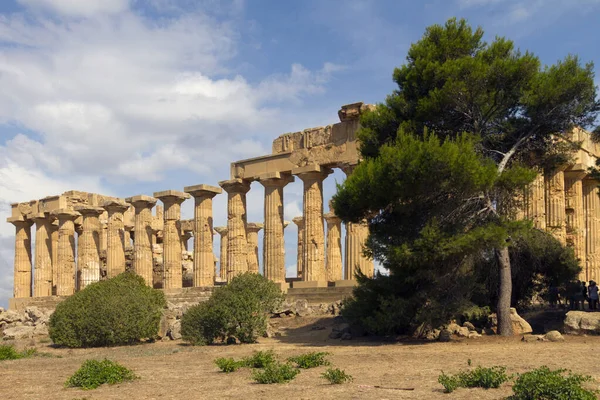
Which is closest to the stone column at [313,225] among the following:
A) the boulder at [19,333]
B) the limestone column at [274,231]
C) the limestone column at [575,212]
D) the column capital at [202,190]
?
the limestone column at [274,231]

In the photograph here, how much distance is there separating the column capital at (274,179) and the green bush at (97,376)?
61.9 ft

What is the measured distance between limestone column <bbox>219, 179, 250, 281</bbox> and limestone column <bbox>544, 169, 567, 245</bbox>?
1336 cm

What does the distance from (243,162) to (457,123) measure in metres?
15.1

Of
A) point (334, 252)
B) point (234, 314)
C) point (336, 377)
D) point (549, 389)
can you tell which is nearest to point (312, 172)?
point (334, 252)

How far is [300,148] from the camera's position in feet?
101

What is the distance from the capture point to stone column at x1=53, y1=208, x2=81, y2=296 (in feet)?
133

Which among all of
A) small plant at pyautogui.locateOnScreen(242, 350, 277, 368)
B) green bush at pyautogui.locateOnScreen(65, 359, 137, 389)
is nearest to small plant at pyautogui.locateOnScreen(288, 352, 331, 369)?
small plant at pyautogui.locateOnScreen(242, 350, 277, 368)

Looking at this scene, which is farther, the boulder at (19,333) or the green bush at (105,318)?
the boulder at (19,333)

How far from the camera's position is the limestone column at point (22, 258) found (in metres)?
43.5

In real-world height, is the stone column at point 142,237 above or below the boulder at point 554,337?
above

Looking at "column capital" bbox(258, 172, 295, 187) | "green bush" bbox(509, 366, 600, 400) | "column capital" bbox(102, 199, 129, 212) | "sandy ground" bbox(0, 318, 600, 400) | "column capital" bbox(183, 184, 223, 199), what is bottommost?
"sandy ground" bbox(0, 318, 600, 400)

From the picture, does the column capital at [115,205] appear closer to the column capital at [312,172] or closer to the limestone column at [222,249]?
the limestone column at [222,249]

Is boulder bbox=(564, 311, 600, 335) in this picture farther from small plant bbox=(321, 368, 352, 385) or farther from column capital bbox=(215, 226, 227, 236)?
column capital bbox=(215, 226, 227, 236)

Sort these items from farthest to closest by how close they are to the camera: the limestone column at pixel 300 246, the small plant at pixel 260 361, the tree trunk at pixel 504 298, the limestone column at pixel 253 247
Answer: the limestone column at pixel 300 246, the limestone column at pixel 253 247, the tree trunk at pixel 504 298, the small plant at pixel 260 361
